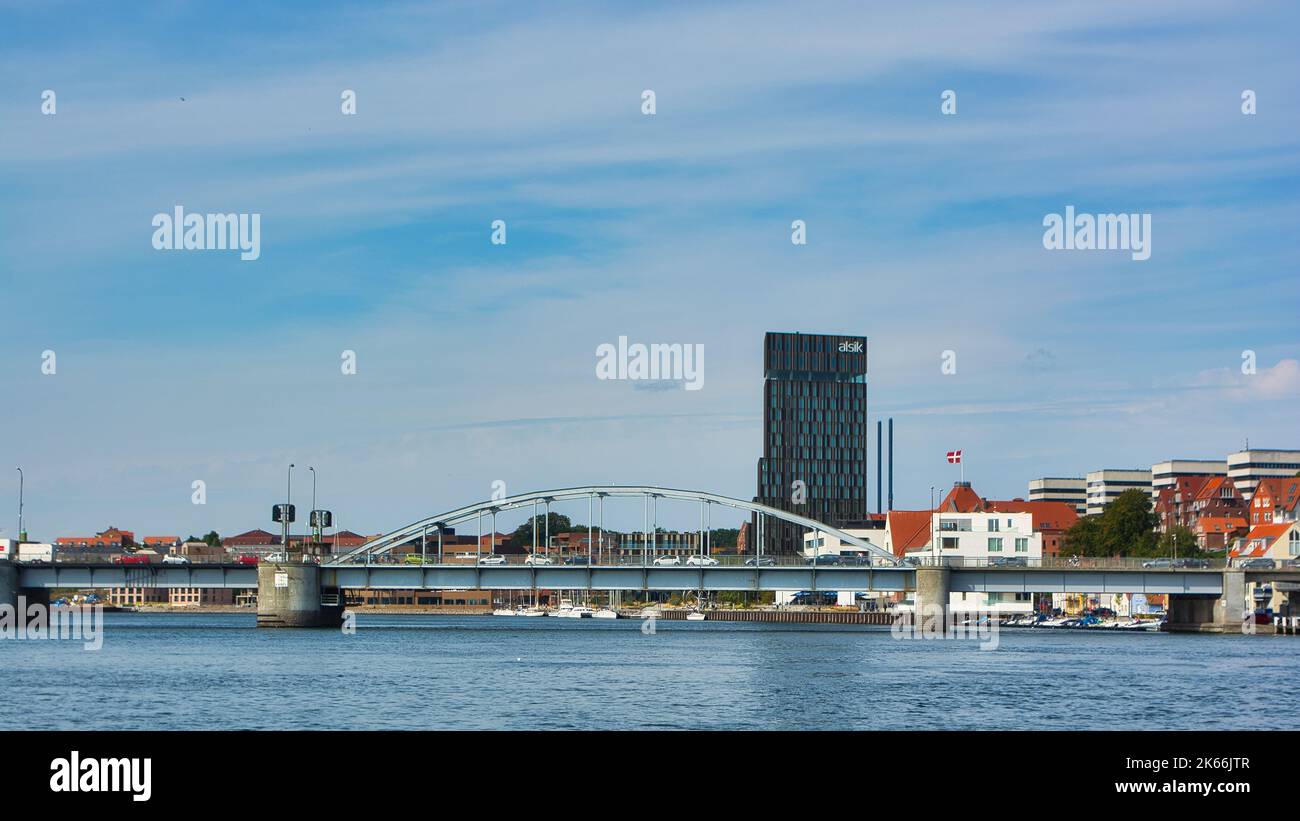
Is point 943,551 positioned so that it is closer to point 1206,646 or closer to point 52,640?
A: point 1206,646

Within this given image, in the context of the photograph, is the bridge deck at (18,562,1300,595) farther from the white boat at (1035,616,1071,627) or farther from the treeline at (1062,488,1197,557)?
the treeline at (1062,488,1197,557)

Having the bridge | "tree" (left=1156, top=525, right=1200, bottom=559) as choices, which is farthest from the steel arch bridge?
"tree" (left=1156, top=525, right=1200, bottom=559)

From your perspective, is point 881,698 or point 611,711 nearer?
point 611,711

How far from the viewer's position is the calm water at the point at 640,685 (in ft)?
149

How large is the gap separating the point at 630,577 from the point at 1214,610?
150 ft

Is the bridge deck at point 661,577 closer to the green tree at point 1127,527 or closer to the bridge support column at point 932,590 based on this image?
the bridge support column at point 932,590

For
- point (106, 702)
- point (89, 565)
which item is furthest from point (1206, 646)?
point (89, 565)

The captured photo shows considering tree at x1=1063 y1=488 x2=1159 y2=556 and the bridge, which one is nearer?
the bridge

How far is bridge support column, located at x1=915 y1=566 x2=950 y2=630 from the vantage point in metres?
113

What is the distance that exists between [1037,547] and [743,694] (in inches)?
4089

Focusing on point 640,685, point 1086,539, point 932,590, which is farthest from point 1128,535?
point 640,685

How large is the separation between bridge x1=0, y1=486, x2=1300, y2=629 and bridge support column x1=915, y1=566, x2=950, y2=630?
0.30ft

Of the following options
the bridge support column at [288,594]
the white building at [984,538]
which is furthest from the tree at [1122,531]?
the bridge support column at [288,594]

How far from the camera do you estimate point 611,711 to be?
4753 centimetres
